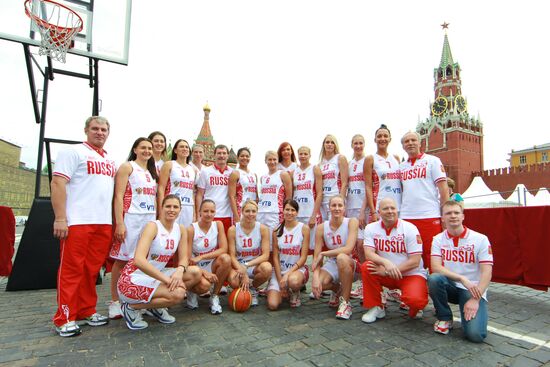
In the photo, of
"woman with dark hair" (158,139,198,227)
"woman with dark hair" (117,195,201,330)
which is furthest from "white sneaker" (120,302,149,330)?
"woman with dark hair" (158,139,198,227)

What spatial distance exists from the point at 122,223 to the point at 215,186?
1.87 m

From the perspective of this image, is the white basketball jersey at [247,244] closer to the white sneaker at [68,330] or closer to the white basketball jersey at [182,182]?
the white basketball jersey at [182,182]

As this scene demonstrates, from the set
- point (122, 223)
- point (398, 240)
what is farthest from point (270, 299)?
point (122, 223)

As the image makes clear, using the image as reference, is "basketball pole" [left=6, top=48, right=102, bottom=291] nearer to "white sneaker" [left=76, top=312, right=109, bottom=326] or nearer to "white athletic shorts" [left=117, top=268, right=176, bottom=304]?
"white sneaker" [left=76, top=312, right=109, bottom=326]

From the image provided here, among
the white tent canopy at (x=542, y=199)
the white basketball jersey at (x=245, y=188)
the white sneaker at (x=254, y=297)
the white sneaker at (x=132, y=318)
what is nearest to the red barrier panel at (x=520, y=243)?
the white sneaker at (x=254, y=297)

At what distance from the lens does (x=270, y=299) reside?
14.4 feet

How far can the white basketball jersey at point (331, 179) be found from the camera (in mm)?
5453

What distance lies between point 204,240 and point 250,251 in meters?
0.69

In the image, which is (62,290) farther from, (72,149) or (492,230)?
(492,230)

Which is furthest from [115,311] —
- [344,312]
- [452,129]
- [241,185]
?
[452,129]

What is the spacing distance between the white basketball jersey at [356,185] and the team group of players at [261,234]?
17 millimetres

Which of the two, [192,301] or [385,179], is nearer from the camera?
[192,301]

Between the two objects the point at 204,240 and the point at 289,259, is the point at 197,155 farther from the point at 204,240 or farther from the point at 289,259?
the point at 289,259

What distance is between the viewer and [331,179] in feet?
18.0
